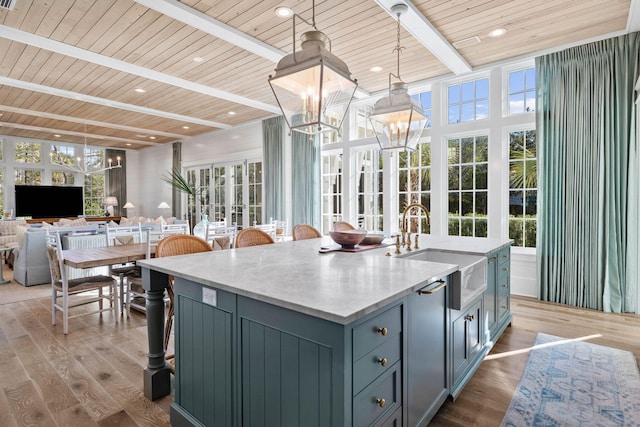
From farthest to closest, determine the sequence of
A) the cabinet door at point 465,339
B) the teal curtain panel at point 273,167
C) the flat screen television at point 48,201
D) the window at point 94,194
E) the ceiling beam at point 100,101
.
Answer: the window at point 94,194
the flat screen television at point 48,201
the teal curtain panel at point 273,167
the ceiling beam at point 100,101
the cabinet door at point 465,339

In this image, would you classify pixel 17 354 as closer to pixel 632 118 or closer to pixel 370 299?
pixel 370 299

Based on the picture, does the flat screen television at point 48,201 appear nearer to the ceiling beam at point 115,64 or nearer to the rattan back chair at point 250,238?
the ceiling beam at point 115,64

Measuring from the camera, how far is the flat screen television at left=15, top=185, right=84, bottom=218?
8.87 metres

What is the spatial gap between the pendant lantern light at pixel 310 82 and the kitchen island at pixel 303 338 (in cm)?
82

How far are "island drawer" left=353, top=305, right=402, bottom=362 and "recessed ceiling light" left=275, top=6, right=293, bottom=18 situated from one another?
2820mm

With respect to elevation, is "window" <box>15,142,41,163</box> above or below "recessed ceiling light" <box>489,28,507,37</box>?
below

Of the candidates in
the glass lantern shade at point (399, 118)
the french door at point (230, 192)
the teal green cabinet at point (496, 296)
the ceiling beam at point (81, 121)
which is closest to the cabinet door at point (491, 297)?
the teal green cabinet at point (496, 296)

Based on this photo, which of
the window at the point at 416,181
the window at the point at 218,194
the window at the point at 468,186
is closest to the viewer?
the window at the point at 468,186

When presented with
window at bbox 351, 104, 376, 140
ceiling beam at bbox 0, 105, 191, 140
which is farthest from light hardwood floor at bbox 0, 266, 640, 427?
ceiling beam at bbox 0, 105, 191, 140

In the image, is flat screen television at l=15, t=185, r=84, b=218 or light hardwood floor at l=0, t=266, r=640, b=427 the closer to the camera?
light hardwood floor at l=0, t=266, r=640, b=427

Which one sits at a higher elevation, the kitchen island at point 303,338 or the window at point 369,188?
the window at point 369,188

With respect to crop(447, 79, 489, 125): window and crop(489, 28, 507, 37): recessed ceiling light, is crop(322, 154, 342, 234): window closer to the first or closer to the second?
crop(447, 79, 489, 125): window

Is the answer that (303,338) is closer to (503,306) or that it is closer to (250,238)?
(250,238)

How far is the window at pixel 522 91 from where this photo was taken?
4352 millimetres
